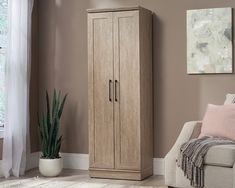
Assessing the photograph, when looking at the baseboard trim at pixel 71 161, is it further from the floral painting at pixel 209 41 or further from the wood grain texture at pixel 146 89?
the floral painting at pixel 209 41

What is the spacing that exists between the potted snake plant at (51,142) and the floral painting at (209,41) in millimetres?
1643

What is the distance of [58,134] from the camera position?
21.5ft

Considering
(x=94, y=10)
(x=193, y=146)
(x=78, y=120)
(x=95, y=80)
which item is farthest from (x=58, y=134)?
(x=193, y=146)

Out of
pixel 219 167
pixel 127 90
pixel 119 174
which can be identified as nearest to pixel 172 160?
pixel 219 167

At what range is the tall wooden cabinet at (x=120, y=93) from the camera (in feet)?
18.8

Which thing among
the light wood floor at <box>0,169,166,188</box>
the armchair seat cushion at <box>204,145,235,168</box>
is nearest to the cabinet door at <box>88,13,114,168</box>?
the light wood floor at <box>0,169,166,188</box>

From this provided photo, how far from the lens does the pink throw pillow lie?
16.6 feet

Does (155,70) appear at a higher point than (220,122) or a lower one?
higher

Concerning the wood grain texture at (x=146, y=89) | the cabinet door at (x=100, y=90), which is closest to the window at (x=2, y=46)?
the cabinet door at (x=100, y=90)

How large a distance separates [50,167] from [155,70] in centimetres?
166

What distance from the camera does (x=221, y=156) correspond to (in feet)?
15.2

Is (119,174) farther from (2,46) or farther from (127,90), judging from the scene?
(2,46)

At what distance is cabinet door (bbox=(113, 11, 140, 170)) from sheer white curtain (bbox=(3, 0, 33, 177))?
1146 millimetres

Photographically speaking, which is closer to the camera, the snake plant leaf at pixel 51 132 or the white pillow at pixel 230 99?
the white pillow at pixel 230 99
